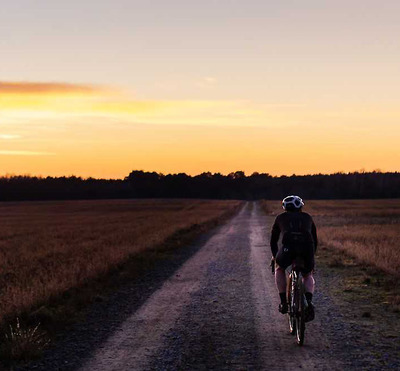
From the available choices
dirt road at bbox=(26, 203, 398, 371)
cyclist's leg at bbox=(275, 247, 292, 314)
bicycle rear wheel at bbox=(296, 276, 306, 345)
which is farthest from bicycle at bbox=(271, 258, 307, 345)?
dirt road at bbox=(26, 203, 398, 371)

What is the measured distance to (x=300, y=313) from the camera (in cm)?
845

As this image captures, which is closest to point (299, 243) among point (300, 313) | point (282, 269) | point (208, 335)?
point (282, 269)

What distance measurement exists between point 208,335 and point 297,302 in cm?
179

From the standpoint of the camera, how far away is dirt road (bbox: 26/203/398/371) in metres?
7.69

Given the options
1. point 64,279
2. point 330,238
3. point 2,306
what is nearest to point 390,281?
point 64,279

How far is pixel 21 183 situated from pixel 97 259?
15451cm

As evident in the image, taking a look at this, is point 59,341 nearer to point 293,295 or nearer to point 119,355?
point 119,355

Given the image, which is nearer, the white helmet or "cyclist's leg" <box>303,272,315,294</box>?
"cyclist's leg" <box>303,272,315,294</box>

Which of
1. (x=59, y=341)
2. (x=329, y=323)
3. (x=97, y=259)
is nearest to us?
(x=59, y=341)

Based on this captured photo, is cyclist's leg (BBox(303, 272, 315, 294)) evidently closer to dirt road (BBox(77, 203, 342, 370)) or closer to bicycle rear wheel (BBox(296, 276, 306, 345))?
bicycle rear wheel (BBox(296, 276, 306, 345))

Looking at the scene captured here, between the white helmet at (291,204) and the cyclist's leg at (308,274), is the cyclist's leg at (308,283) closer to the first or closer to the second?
the cyclist's leg at (308,274)

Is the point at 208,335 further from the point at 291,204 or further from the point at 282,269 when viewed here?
the point at 291,204

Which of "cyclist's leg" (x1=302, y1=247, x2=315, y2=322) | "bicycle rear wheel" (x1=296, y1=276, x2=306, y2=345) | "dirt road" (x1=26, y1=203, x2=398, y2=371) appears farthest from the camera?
"cyclist's leg" (x1=302, y1=247, x2=315, y2=322)

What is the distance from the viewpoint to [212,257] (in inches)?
862
